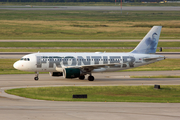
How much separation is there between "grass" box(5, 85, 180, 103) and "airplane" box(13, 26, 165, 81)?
18.6 ft

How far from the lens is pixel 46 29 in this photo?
134 m

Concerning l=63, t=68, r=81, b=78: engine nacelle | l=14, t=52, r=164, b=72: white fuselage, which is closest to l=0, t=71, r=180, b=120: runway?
l=14, t=52, r=164, b=72: white fuselage

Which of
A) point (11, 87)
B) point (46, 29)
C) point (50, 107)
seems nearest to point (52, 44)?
point (46, 29)

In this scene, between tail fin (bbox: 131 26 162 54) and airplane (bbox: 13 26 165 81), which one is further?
tail fin (bbox: 131 26 162 54)

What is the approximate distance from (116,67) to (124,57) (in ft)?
6.95

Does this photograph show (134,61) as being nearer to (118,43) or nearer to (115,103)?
(115,103)

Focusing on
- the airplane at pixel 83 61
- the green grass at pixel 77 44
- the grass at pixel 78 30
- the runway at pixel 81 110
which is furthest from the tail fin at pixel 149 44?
the grass at pixel 78 30

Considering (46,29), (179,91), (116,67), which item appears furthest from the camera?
(46,29)

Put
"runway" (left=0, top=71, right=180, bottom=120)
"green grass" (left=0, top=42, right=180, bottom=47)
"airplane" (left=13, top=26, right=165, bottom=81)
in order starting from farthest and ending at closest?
"green grass" (left=0, top=42, right=180, bottom=47), "airplane" (left=13, top=26, right=165, bottom=81), "runway" (left=0, top=71, right=180, bottom=120)

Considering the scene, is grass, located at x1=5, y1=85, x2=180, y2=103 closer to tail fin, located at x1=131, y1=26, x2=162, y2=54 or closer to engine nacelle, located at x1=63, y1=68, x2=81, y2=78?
engine nacelle, located at x1=63, y1=68, x2=81, y2=78

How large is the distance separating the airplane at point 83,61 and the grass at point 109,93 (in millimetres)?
5663

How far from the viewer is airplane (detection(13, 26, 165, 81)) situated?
48844 millimetres

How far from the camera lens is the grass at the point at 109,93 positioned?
123 feet

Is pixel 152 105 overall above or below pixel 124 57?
below
